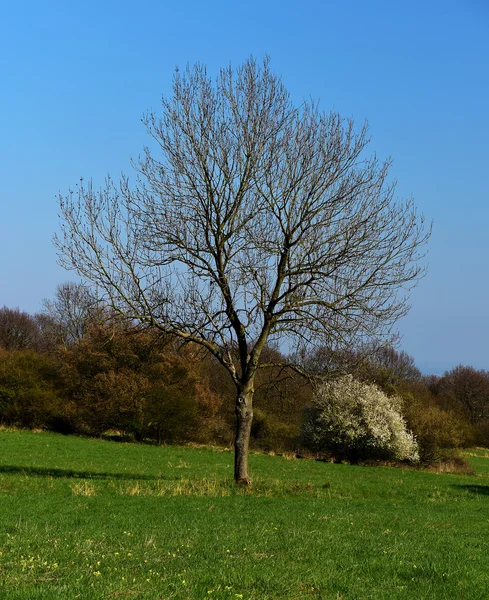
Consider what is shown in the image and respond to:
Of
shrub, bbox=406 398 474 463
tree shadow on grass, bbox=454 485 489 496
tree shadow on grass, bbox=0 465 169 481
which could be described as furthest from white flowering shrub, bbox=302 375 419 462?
tree shadow on grass, bbox=0 465 169 481

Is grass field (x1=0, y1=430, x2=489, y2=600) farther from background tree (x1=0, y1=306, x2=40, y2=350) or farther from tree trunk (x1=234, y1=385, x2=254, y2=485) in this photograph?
background tree (x1=0, y1=306, x2=40, y2=350)

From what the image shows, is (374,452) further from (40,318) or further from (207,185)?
(40,318)

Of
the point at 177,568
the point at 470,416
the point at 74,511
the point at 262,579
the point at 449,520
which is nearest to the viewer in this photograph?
the point at 262,579

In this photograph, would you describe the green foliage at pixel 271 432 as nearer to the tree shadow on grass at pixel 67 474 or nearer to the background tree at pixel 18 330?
the tree shadow on grass at pixel 67 474

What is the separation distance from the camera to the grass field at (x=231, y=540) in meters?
7.30

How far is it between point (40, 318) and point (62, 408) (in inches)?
1772

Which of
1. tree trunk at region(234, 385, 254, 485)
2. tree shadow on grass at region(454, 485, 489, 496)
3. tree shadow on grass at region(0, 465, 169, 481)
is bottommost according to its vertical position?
tree shadow on grass at region(0, 465, 169, 481)

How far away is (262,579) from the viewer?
24.8 feet

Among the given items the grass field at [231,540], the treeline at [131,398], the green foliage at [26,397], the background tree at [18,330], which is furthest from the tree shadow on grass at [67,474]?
the background tree at [18,330]

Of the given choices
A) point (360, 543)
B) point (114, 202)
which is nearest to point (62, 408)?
point (114, 202)

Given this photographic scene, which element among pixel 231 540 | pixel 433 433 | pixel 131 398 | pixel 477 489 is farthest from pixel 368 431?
pixel 231 540

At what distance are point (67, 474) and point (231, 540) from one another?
48.0ft

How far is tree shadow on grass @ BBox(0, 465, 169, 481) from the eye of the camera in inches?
879

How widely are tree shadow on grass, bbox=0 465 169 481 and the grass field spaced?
0.11 meters
